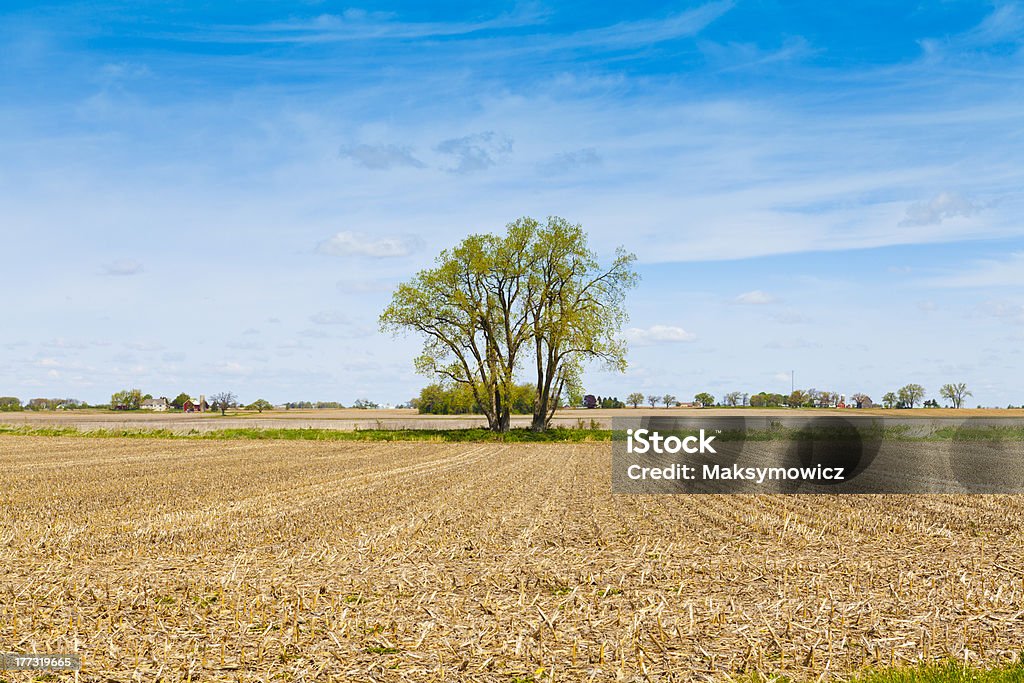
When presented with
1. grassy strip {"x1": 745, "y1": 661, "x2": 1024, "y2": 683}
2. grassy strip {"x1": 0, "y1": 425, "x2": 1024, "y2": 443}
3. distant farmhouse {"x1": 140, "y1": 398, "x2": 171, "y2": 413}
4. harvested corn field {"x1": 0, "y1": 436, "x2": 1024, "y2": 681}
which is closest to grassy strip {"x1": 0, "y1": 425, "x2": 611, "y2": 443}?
grassy strip {"x1": 0, "y1": 425, "x2": 1024, "y2": 443}

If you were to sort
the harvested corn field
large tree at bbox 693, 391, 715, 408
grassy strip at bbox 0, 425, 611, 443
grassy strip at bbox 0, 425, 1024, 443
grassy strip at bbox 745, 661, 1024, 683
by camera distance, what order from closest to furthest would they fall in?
grassy strip at bbox 745, 661, 1024, 683, the harvested corn field, grassy strip at bbox 0, 425, 1024, 443, grassy strip at bbox 0, 425, 611, 443, large tree at bbox 693, 391, 715, 408

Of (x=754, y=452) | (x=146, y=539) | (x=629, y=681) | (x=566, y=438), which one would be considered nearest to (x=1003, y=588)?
(x=629, y=681)

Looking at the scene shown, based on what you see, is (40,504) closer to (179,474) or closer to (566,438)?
(179,474)

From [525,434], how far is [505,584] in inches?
1703

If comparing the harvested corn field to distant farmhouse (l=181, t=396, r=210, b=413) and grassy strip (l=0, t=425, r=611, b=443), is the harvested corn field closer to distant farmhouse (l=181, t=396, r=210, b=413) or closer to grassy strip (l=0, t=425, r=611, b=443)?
grassy strip (l=0, t=425, r=611, b=443)

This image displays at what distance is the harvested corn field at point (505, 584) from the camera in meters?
8.20

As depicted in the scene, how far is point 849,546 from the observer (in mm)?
14102

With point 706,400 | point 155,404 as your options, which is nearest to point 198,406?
point 155,404

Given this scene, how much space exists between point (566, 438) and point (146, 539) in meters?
40.5

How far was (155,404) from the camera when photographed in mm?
179125

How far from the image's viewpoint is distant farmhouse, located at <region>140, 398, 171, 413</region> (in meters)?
177

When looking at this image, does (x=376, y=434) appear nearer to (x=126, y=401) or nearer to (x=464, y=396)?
(x=464, y=396)

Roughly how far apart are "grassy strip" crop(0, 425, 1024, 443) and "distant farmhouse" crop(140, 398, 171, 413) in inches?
4711

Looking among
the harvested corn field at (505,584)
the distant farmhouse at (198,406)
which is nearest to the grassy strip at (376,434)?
the harvested corn field at (505,584)
